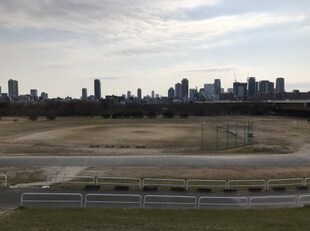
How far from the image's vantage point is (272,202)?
2417cm

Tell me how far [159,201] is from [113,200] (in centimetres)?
242

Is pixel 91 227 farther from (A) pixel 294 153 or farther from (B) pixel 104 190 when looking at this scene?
(A) pixel 294 153

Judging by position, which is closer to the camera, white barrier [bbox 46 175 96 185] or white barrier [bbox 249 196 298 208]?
white barrier [bbox 249 196 298 208]

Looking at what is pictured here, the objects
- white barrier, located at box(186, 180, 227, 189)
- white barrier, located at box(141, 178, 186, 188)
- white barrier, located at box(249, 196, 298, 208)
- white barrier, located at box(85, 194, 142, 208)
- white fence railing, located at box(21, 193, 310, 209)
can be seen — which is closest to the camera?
white fence railing, located at box(21, 193, 310, 209)

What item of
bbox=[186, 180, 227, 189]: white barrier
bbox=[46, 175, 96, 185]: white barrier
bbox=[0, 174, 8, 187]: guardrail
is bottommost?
bbox=[186, 180, 227, 189]: white barrier

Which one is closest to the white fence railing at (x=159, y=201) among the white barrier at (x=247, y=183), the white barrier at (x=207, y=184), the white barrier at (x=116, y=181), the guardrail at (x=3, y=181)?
the white barrier at (x=207, y=184)

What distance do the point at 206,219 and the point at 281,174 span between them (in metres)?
20.8

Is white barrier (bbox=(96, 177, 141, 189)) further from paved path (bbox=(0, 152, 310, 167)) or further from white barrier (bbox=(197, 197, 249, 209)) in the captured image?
paved path (bbox=(0, 152, 310, 167))

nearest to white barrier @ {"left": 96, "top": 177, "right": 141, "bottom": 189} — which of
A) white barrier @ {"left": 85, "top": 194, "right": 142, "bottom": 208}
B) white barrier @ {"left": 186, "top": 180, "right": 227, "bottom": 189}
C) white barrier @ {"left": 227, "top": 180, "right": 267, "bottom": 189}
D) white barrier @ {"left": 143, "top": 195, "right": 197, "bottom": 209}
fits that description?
white barrier @ {"left": 186, "top": 180, "right": 227, "bottom": 189}

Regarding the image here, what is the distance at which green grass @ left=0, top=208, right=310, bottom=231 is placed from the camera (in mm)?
14438

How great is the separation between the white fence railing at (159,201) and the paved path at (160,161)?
15.1 metres

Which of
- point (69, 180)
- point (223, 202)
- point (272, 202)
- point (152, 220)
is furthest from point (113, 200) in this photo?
point (272, 202)

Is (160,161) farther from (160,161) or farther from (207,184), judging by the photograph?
(207,184)

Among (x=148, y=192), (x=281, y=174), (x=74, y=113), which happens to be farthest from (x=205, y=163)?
(x=74, y=113)
